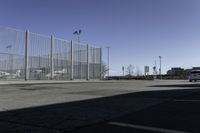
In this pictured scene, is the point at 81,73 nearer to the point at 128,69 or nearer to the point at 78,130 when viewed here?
the point at 78,130

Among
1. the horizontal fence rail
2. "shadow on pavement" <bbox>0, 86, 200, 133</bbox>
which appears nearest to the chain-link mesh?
the horizontal fence rail

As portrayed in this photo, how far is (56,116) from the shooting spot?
31.2 feet

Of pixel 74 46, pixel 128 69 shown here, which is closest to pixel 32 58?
pixel 74 46

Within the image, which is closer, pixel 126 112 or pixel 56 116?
pixel 56 116

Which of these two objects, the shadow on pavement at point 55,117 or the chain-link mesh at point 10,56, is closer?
the shadow on pavement at point 55,117

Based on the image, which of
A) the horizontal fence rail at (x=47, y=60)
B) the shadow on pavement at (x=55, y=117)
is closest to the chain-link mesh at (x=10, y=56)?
the horizontal fence rail at (x=47, y=60)

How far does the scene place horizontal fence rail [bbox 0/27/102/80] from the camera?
40.6 metres

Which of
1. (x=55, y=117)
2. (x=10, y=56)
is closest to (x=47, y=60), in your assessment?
(x=10, y=56)

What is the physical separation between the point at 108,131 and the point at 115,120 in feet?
4.81

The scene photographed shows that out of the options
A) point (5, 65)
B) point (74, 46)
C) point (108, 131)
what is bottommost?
point (108, 131)

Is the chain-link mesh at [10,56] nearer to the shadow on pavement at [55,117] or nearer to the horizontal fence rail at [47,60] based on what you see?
the horizontal fence rail at [47,60]

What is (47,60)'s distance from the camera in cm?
4772

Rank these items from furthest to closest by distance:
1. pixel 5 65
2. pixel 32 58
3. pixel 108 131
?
pixel 32 58
pixel 5 65
pixel 108 131

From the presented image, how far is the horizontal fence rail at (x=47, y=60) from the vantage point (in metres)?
40.6
